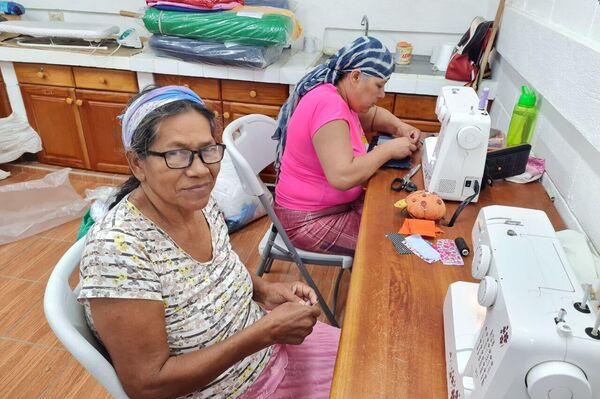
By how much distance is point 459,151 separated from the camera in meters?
1.39

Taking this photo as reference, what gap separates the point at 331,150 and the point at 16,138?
2.71m

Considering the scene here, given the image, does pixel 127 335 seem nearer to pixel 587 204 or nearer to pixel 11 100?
pixel 587 204

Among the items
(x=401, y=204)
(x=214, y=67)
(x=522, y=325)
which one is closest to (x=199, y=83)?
(x=214, y=67)

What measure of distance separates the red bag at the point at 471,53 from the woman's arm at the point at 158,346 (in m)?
1.93

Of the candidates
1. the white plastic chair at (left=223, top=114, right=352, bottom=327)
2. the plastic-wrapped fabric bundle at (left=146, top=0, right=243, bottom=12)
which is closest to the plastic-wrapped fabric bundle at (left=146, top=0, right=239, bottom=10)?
the plastic-wrapped fabric bundle at (left=146, top=0, right=243, bottom=12)

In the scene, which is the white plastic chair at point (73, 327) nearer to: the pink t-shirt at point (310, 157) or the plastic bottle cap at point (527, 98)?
the pink t-shirt at point (310, 157)

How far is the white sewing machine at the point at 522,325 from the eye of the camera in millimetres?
600

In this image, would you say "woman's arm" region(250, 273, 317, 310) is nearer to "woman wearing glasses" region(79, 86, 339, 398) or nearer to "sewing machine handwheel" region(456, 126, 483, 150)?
"woman wearing glasses" region(79, 86, 339, 398)

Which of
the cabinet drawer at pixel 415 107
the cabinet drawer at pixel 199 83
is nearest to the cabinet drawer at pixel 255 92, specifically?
the cabinet drawer at pixel 199 83

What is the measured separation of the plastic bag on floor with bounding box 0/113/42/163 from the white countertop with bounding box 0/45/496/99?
1.42 feet

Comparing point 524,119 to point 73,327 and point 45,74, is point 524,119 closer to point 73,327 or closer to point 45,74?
point 73,327

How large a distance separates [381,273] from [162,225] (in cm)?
52

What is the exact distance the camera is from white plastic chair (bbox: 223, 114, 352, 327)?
5.16 ft

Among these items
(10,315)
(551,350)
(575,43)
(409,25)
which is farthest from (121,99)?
(551,350)
